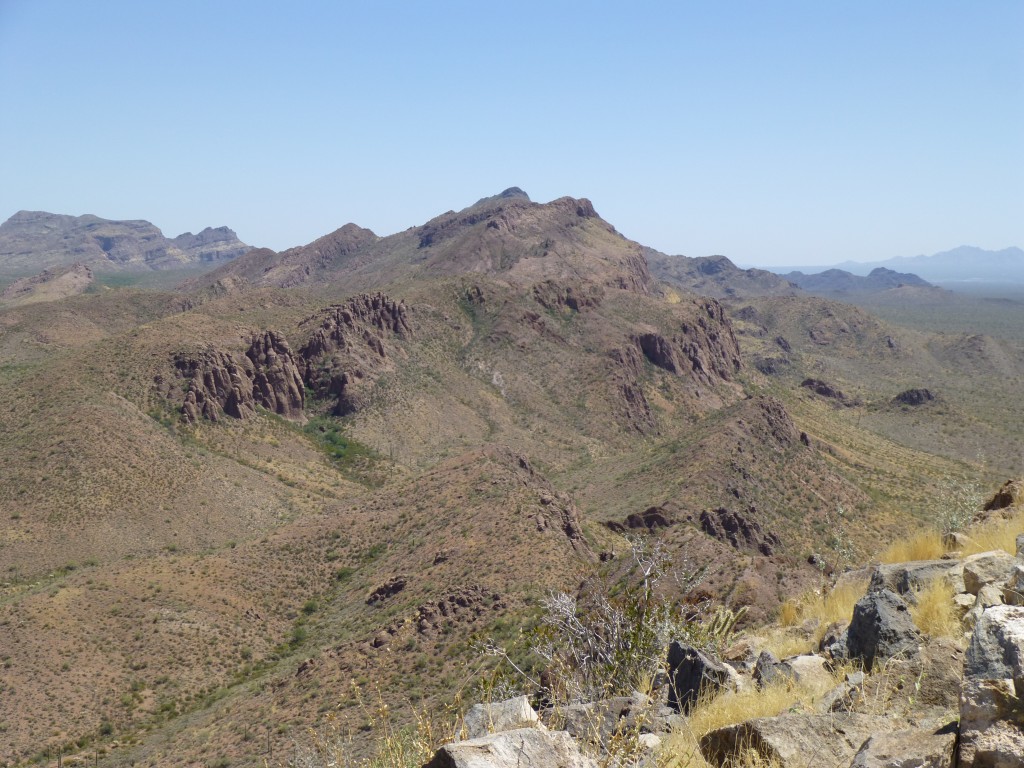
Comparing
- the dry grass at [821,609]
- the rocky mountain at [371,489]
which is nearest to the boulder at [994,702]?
the dry grass at [821,609]

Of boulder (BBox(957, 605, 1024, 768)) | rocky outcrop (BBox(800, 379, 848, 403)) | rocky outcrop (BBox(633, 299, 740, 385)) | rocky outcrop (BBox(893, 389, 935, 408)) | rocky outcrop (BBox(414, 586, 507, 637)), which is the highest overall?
boulder (BBox(957, 605, 1024, 768))

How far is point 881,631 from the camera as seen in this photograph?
856 centimetres

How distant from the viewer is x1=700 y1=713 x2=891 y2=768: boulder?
6.25 m

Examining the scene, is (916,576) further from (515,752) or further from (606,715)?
(515,752)

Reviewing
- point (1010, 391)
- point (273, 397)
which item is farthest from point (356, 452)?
point (1010, 391)

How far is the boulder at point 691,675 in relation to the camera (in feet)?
29.8

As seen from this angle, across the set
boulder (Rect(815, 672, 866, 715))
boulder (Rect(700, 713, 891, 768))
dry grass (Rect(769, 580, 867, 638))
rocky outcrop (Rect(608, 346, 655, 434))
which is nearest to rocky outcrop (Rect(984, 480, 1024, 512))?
dry grass (Rect(769, 580, 867, 638))

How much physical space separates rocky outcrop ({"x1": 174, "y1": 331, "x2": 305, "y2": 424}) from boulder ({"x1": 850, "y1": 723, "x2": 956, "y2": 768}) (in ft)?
237

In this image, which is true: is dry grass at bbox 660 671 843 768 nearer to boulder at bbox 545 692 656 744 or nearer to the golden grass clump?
boulder at bbox 545 692 656 744

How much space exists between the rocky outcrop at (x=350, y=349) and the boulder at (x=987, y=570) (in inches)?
3128

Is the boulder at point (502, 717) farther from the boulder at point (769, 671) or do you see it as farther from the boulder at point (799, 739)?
the boulder at point (769, 671)

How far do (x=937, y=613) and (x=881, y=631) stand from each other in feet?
2.80

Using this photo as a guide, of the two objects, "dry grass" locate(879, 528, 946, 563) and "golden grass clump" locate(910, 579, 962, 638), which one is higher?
"golden grass clump" locate(910, 579, 962, 638)

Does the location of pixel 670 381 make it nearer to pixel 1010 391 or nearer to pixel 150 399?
pixel 150 399
